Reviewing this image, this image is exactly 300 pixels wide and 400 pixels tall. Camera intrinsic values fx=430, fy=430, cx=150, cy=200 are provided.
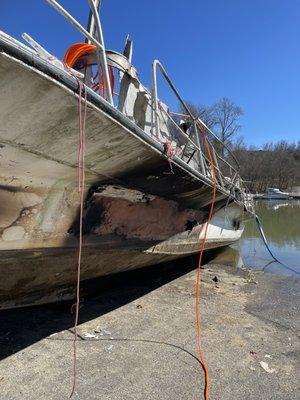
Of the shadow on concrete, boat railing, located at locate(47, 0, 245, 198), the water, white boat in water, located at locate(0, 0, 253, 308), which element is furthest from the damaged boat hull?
the water

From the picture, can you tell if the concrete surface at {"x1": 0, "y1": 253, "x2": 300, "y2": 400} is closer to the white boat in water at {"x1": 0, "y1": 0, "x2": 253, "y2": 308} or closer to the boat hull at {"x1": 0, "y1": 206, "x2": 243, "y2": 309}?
the boat hull at {"x1": 0, "y1": 206, "x2": 243, "y2": 309}

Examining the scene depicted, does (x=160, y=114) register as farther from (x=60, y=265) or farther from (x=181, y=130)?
(x=60, y=265)

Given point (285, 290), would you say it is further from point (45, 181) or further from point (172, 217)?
point (45, 181)

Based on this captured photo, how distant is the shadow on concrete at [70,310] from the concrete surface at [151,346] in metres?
0.01

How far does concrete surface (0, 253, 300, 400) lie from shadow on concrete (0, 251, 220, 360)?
13 millimetres

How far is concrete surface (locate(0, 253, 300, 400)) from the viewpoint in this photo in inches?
142

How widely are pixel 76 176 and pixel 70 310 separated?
2.23 meters

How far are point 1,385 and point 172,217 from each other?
3.38 metres

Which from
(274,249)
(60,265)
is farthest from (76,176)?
(274,249)

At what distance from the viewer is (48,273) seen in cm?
454

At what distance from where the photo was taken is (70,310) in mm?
5422

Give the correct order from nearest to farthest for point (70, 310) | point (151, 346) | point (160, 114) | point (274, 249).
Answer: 1. point (151, 346)
2. point (70, 310)
3. point (160, 114)
4. point (274, 249)

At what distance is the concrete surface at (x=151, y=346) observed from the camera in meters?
3.60

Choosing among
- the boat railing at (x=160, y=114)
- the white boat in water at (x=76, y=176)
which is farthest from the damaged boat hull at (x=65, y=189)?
the boat railing at (x=160, y=114)
